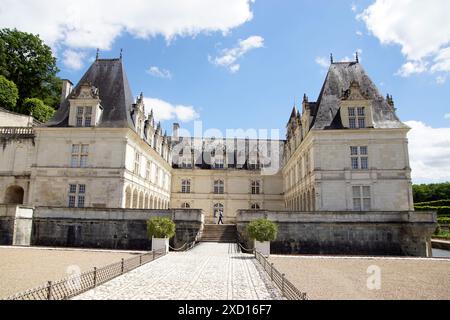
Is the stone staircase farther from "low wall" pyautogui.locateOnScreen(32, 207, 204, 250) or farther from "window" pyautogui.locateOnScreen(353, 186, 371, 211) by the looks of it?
"window" pyautogui.locateOnScreen(353, 186, 371, 211)

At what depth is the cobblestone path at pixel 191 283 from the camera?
774 centimetres

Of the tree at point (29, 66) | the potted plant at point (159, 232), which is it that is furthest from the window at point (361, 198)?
the tree at point (29, 66)

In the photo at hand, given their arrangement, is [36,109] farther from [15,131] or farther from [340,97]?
[340,97]

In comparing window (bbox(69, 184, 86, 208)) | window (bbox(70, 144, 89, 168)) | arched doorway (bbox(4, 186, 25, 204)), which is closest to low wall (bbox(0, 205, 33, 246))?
window (bbox(69, 184, 86, 208))

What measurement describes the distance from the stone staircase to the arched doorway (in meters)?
15.5

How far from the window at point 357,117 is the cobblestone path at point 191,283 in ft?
49.1

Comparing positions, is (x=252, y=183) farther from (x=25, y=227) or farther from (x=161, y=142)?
(x=25, y=227)

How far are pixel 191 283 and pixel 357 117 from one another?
19.5 metres

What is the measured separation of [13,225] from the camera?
19812mm

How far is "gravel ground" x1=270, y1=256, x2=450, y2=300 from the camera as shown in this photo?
8.33 meters

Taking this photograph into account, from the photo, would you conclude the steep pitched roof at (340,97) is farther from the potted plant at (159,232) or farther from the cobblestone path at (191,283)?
the cobblestone path at (191,283)

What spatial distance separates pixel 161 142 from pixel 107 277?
26654 mm

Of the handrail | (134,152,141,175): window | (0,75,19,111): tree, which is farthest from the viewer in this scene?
(0,75,19,111): tree

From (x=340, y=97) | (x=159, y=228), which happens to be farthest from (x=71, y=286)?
(x=340, y=97)
